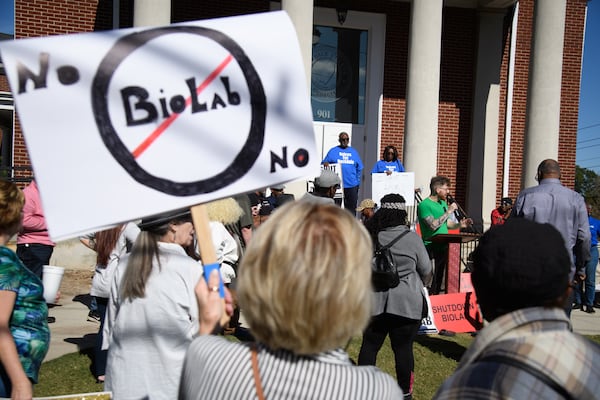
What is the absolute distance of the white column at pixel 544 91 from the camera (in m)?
11.4

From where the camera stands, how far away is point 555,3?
11633 millimetres

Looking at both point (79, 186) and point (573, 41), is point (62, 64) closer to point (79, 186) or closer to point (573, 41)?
point (79, 186)

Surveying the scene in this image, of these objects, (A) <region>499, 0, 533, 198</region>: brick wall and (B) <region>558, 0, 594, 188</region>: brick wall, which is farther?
(B) <region>558, 0, 594, 188</region>: brick wall

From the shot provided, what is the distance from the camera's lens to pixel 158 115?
2.07 metres

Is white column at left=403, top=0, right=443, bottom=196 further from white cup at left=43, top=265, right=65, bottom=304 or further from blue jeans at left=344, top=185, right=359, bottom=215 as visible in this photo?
white cup at left=43, top=265, right=65, bottom=304

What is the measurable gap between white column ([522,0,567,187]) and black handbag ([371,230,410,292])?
7.58 m

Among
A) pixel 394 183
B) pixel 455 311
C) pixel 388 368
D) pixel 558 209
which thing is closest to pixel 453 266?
pixel 455 311

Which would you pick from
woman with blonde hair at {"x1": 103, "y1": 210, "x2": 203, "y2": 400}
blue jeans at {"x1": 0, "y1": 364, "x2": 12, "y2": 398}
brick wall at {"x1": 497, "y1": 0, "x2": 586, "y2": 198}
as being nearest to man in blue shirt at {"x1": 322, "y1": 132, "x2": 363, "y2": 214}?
brick wall at {"x1": 497, "y1": 0, "x2": 586, "y2": 198}

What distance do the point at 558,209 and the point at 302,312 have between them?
197 inches

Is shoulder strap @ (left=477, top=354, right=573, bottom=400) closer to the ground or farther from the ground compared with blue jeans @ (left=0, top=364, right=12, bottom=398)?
farther from the ground

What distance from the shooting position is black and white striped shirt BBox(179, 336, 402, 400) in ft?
5.11

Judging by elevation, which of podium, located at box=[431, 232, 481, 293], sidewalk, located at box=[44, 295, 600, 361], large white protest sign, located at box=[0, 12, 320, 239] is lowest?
sidewalk, located at box=[44, 295, 600, 361]

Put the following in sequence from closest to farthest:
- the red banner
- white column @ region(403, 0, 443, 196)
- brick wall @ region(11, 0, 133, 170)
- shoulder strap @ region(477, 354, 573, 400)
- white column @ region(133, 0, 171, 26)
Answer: shoulder strap @ region(477, 354, 573, 400), the red banner, white column @ region(133, 0, 171, 26), white column @ region(403, 0, 443, 196), brick wall @ region(11, 0, 133, 170)

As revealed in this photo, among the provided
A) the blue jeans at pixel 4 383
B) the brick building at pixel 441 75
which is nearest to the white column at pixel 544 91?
the brick building at pixel 441 75
